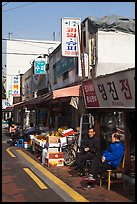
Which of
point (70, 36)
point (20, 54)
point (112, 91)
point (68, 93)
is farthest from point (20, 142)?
point (20, 54)

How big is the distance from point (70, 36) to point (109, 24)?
1853mm

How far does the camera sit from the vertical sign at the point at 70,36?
620 inches

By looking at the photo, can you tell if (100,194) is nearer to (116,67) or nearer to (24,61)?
(116,67)

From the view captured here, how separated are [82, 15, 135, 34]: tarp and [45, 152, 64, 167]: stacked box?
231 inches

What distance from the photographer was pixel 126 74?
26.7 feet

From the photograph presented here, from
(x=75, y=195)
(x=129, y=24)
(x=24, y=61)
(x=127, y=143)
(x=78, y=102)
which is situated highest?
(x=24, y=61)

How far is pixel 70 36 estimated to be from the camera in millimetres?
15781

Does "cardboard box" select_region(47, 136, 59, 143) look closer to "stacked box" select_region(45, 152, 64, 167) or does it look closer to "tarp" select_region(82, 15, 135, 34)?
"stacked box" select_region(45, 152, 64, 167)

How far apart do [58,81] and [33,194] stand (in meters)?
13.9

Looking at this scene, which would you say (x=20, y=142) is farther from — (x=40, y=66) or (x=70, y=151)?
(x=70, y=151)

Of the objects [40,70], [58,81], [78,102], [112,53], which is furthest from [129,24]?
[40,70]

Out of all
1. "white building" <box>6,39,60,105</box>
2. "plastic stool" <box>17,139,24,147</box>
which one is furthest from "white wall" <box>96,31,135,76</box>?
"white building" <box>6,39,60,105</box>

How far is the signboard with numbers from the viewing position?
26.7 ft

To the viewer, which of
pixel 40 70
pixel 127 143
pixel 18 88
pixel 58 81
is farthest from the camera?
pixel 18 88
